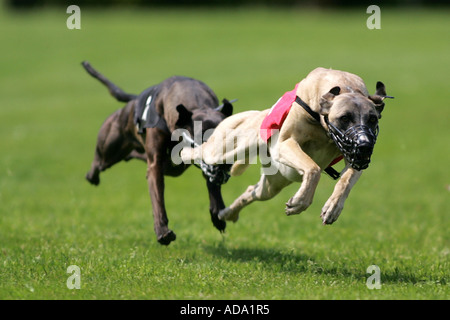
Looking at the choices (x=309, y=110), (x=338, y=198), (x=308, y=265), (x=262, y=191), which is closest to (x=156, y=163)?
(x=262, y=191)

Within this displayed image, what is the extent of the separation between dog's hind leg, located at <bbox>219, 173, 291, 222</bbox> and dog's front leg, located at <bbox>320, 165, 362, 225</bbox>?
0.95 meters

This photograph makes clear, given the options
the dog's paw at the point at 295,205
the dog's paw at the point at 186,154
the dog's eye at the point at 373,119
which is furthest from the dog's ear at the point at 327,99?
the dog's paw at the point at 186,154

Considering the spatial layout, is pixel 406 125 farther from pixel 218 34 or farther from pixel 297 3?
pixel 297 3

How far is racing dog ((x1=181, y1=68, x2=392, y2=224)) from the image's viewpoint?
559cm

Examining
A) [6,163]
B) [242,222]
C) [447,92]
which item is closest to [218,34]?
[447,92]

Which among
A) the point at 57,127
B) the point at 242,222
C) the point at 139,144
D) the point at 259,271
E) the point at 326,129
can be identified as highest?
the point at 326,129

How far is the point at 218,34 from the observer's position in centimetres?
3838

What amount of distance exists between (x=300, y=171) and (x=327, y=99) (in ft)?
2.06

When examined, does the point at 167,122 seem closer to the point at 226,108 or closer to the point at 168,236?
the point at 226,108

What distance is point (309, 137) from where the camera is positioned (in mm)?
6156

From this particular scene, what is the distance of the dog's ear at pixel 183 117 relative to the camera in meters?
7.30

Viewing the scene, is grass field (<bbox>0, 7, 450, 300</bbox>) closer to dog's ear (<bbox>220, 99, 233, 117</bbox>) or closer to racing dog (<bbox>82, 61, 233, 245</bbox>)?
racing dog (<bbox>82, 61, 233, 245</bbox>)

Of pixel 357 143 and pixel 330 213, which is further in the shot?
pixel 330 213
